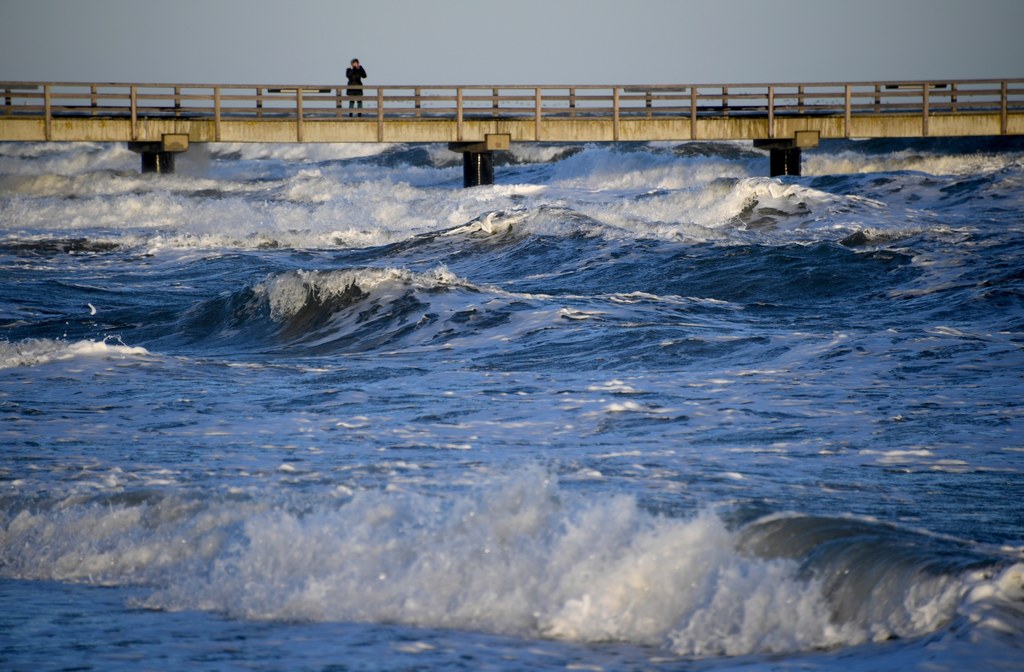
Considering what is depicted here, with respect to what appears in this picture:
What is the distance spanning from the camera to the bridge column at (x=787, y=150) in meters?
28.1

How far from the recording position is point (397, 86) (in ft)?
89.8

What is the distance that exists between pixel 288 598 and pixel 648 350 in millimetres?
5390

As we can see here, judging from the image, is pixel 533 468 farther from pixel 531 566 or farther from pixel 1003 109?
pixel 1003 109

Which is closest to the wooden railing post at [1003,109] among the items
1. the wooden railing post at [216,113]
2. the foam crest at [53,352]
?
the wooden railing post at [216,113]

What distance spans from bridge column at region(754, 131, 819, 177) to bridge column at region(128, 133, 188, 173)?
12632 mm

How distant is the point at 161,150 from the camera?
27.6 meters

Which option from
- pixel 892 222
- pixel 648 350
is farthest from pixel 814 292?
pixel 892 222

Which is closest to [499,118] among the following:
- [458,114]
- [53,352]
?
[458,114]

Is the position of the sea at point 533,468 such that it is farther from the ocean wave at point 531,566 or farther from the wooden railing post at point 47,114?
the wooden railing post at point 47,114

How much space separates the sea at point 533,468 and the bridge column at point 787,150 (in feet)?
40.9

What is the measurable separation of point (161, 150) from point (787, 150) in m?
13.8

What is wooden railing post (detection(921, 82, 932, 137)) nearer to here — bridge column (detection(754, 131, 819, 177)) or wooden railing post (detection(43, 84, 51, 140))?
bridge column (detection(754, 131, 819, 177))

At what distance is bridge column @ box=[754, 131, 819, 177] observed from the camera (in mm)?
28141

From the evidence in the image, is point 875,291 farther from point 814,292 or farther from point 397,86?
point 397,86
